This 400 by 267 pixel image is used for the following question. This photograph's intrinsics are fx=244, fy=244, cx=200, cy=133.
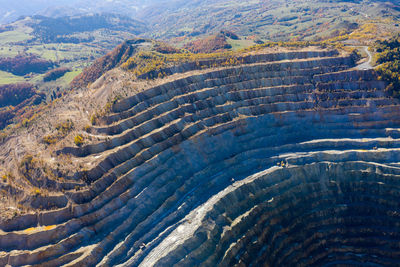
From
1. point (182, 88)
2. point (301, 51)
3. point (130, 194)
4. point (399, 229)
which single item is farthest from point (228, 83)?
point (399, 229)

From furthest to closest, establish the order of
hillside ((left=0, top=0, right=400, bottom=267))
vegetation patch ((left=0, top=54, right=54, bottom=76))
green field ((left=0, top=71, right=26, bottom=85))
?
vegetation patch ((left=0, top=54, right=54, bottom=76)) < green field ((left=0, top=71, right=26, bottom=85)) < hillside ((left=0, top=0, right=400, bottom=267))

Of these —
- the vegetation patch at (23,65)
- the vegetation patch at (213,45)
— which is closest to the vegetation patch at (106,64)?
the vegetation patch at (213,45)

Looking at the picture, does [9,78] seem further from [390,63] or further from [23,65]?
[390,63]

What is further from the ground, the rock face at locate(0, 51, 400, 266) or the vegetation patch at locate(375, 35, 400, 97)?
the vegetation patch at locate(375, 35, 400, 97)

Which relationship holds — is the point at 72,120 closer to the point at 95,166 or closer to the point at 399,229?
the point at 95,166

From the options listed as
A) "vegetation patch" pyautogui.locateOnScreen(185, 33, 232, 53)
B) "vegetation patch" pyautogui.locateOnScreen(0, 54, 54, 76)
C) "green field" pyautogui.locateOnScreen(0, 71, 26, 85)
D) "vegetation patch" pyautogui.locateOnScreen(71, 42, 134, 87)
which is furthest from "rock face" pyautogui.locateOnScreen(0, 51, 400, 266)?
"vegetation patch" pyautogui.locateOnScreen(0, 54, 54, 76)

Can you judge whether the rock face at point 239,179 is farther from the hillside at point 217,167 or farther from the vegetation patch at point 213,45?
the vegetation patch at point 213,45

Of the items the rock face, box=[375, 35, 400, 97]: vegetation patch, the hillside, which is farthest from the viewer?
box=[375, 35, 400, 97]: vegetation patch

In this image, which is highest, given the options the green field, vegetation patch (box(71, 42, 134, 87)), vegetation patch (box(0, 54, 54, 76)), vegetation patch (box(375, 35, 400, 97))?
vegetation patch (box(0, 54, 54, 76))

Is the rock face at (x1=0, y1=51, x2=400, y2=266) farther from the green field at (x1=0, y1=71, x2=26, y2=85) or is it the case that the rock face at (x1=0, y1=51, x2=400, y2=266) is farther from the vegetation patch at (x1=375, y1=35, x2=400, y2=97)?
the green field at (x1=0, y1=71, x2=26, y2=85)
